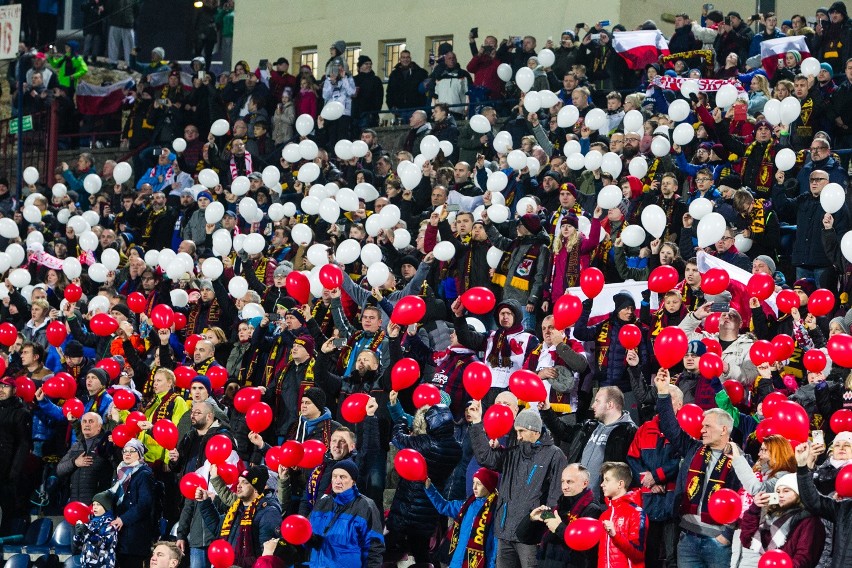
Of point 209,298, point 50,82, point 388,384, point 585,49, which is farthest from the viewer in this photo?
point 50,82

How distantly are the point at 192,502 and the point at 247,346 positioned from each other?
2.73 meters

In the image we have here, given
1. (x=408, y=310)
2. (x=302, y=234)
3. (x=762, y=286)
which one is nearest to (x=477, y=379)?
(x=408, y=310)

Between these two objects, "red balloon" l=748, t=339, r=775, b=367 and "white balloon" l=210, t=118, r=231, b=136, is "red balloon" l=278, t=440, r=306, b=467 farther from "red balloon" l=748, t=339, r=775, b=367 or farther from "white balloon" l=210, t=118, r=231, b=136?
"white balloon" l=210, t=118, r=231, b=136

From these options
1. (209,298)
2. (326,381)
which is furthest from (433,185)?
(326,381)

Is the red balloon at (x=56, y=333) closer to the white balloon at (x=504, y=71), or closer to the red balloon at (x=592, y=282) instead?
the red balloon at (x=592, y=282)

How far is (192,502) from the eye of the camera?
11.6 metres

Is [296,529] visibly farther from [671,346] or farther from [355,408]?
[671,346]

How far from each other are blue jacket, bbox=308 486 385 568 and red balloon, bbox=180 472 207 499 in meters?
1.18

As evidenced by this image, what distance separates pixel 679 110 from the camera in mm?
15586

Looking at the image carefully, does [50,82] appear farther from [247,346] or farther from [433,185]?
[247,346]

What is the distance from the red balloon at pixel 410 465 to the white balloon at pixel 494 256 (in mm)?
3959

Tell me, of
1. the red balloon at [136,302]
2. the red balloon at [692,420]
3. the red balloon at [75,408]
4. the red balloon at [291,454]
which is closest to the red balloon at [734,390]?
the red balloon at [692,420]

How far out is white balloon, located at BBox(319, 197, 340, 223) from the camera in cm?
1591

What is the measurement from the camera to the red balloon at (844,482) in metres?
8.52
